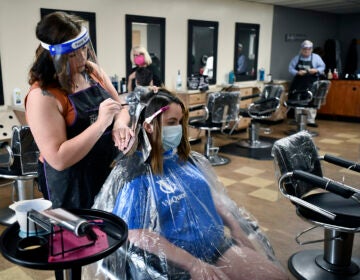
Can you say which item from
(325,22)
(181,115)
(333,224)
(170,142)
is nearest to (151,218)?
(170,142)

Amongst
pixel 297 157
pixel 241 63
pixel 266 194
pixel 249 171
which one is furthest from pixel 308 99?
pixel 297 157

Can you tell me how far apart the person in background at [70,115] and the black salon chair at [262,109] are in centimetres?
349

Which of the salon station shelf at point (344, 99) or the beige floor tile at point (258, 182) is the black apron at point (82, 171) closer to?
the beige floor tile at point (258, 182)

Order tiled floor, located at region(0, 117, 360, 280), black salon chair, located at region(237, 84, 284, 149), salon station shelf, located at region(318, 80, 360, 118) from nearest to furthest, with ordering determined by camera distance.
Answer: tiled floor, located at region(0, 117, 360, 280) → black salon chair, located at region(237, 84, 284, 149) → salon station shelf, located at region(318, 80, 360, 118)

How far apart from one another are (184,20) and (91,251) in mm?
4409

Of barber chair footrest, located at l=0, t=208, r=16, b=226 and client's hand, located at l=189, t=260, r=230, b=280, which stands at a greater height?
client's hand, located at l=189, t=260, r=230, b=280

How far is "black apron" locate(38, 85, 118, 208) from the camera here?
4.15 feet

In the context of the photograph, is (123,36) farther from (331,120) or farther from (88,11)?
(331,120)

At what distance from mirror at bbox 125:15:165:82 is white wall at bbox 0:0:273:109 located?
2.4 inches

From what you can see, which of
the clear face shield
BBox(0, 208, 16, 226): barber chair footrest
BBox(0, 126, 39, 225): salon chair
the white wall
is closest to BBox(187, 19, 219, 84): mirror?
the white wall

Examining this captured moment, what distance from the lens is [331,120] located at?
6.64m

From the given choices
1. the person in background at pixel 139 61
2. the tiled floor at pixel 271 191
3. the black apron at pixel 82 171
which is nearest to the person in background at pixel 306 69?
the tiled floor at pixel 271 191

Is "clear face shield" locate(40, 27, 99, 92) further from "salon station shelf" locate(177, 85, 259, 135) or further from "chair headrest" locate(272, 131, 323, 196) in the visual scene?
"salon station shelf" locate(177, 85, 259, 135)

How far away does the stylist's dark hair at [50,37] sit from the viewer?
45.2 inches
